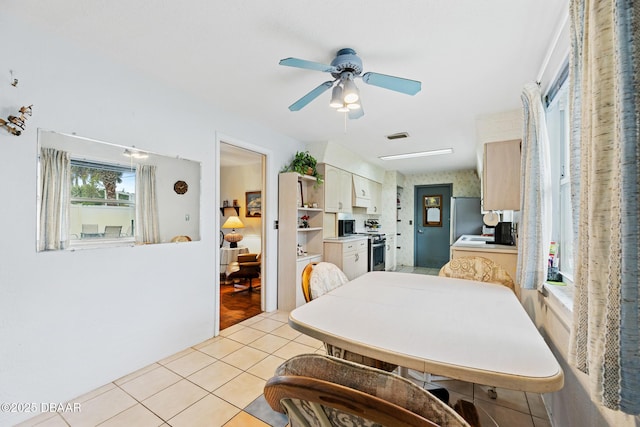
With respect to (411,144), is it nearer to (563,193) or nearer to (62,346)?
(563,193)

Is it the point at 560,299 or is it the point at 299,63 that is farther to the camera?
the point at 299,63

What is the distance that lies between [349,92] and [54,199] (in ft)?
6.98

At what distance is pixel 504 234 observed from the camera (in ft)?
10.6

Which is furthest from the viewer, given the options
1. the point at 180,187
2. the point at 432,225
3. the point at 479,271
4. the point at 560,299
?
the point at 432,225

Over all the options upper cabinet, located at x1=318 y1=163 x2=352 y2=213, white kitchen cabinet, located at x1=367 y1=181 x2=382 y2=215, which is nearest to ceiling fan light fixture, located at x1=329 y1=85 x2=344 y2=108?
upper cabinet, located at x1=318 y1=163 x2=352 y2=213

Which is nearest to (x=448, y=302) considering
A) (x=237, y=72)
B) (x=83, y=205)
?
(x=237, y=72)

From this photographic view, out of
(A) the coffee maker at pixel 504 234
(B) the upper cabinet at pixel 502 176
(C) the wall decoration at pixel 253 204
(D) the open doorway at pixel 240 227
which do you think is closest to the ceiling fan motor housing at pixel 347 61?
(B) the upper cabinet at pixel 502 176

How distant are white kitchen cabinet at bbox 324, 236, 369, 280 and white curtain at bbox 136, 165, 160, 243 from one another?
243 centimetres

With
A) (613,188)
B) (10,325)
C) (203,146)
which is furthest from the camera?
(203,146)

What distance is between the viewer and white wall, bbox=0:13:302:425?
1635mm

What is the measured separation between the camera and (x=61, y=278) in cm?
182

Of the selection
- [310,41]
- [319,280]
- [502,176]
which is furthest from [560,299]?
[310,41]

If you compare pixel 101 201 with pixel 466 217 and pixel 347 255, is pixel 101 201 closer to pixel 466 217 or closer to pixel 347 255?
pixel 347 255

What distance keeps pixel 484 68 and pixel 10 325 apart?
3.65m
